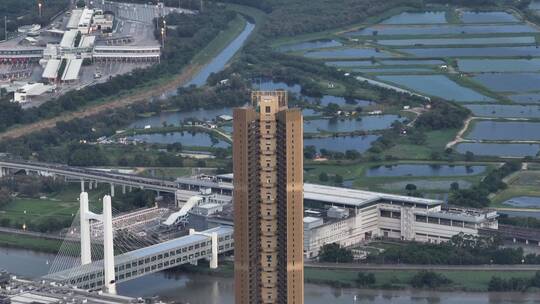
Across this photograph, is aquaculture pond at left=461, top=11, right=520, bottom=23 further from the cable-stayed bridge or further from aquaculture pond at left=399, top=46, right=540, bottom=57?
the cable-stayed bridge

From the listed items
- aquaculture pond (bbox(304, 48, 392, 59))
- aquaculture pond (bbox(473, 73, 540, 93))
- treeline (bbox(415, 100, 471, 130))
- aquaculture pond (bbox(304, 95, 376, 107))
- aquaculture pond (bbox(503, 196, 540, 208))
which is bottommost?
aquaculture pond (bbox(503, 196, 540, 208))

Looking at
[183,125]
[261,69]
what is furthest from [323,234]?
[261,69]

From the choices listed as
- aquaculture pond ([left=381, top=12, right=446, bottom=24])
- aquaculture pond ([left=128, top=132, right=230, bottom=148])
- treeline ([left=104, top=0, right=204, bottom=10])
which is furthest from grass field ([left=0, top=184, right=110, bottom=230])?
aquaculture pond ([left=381, top=12, right=446, bottom=24])

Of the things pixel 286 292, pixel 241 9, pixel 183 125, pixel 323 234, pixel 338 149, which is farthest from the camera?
pixel 241 9

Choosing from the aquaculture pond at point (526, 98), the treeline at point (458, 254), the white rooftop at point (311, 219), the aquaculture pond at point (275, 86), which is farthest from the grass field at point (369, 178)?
the aquaculture pond at point (275, 86)

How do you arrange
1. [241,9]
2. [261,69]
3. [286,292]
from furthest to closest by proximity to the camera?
1. [241,9]
2. [261,69]
3. [286,292]

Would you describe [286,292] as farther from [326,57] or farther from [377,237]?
[326,57]
